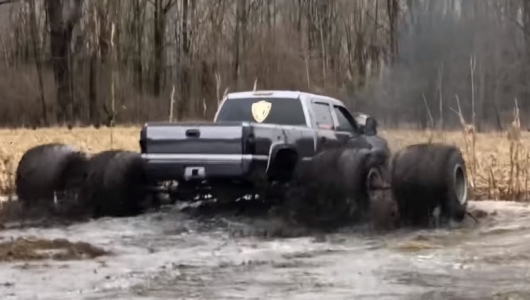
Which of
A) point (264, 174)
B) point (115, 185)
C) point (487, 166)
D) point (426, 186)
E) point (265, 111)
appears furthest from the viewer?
point (487, 166)

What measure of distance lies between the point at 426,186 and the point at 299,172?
5.29ft

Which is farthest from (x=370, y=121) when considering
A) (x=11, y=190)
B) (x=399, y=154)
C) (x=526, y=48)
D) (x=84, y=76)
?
(x=84, y=76)

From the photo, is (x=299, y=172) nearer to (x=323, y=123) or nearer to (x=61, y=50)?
(x=323, y=123)

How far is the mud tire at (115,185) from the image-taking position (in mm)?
14141

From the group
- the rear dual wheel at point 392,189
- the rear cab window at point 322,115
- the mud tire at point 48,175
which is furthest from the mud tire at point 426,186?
the mud tire at point 48,175

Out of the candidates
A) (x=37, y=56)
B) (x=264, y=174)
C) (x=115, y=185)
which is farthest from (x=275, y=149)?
(x=37, y=56)

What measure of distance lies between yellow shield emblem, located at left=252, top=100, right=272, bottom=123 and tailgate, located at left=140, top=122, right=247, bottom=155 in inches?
81.5

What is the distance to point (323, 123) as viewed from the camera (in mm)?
15234

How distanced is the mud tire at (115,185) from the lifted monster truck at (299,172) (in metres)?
0.74

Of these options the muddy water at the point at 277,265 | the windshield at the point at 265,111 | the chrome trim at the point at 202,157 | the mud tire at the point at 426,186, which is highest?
the windshield at the point at 265,111

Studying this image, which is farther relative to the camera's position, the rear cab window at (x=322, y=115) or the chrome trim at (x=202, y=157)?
the rear cab window at (x=322, y=115)

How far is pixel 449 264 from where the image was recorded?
31.9 feet

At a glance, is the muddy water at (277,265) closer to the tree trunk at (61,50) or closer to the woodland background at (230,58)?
the woodland background at (230,58)

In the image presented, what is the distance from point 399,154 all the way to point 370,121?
274 centimetres
